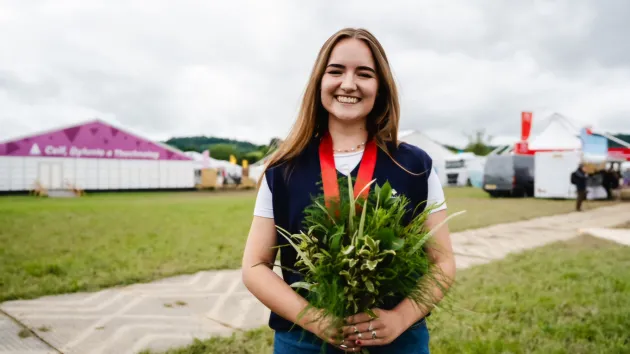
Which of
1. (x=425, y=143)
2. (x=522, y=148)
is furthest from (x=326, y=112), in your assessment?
(x=425, y=143)

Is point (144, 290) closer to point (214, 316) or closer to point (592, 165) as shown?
point (214, 316)

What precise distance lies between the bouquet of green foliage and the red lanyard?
0.11 ft

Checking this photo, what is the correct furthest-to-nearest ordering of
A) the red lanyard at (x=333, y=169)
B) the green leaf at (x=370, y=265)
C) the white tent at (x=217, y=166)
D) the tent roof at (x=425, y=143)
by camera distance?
the tent roof at (x=425, y=143) < the white tent at (x=217, y=166) < the red lanyard at (x=333, y=169) < the green leaf at (x=370, y=265)

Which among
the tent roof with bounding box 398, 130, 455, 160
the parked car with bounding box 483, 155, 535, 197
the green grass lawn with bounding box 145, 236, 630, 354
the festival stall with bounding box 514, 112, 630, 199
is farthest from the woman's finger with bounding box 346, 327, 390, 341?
the tent roof with bounding box 398, 130, 455, 160

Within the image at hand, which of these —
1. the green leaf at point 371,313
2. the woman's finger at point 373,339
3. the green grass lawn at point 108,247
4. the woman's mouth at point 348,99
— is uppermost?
the woman's mouth at point 348,99

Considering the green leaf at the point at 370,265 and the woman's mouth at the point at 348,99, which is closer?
the green leaf at the point at 370,265

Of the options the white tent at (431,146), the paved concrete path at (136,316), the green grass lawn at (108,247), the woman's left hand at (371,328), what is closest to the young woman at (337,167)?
the woman's left hand at (371,328)

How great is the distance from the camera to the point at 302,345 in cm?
151

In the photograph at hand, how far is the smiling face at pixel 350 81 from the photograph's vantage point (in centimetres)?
154

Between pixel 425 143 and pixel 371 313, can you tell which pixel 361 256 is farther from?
pixel 425 143

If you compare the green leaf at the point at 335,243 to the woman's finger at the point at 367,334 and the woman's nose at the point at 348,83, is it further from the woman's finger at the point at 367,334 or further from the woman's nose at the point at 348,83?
the woman's nose at the point at 348,83

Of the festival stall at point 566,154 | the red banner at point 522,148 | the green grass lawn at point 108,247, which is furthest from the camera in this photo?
the red banner at point 522,148

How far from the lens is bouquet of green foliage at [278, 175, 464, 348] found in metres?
1.19

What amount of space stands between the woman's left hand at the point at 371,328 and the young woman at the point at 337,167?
0.14m
